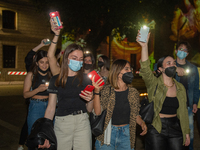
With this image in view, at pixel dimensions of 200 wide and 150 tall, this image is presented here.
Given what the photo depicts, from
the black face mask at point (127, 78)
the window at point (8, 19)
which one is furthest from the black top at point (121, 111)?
the window at point (8, 19)

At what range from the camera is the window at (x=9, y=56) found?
23625mm

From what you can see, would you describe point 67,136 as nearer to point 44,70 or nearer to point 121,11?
point 44,70

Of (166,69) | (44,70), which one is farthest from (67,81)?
(166,69)

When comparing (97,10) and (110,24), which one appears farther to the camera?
(110,24)

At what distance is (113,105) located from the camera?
3.21 metres

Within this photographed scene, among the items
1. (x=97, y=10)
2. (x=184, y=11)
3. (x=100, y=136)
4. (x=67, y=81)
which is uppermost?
(x=184, y=11)

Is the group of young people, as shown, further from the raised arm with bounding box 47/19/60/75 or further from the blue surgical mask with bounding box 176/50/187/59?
the blue surgical mask with bounding box 176/50/187/59

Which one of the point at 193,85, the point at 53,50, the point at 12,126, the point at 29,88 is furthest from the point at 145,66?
the point at 12,126

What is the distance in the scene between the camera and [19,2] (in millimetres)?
24000

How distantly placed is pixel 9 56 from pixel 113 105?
2314cm

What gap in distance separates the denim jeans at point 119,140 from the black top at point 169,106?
28.8 inches

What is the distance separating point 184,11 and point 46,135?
25.2 meters

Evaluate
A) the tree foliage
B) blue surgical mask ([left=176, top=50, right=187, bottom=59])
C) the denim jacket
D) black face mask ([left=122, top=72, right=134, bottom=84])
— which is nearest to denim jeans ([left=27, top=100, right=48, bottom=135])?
black face mask ([left=122, top=72, right=134, bottom=84])

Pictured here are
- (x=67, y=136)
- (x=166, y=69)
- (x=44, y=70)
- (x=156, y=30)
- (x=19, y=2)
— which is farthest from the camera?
(x=156, y=30)
